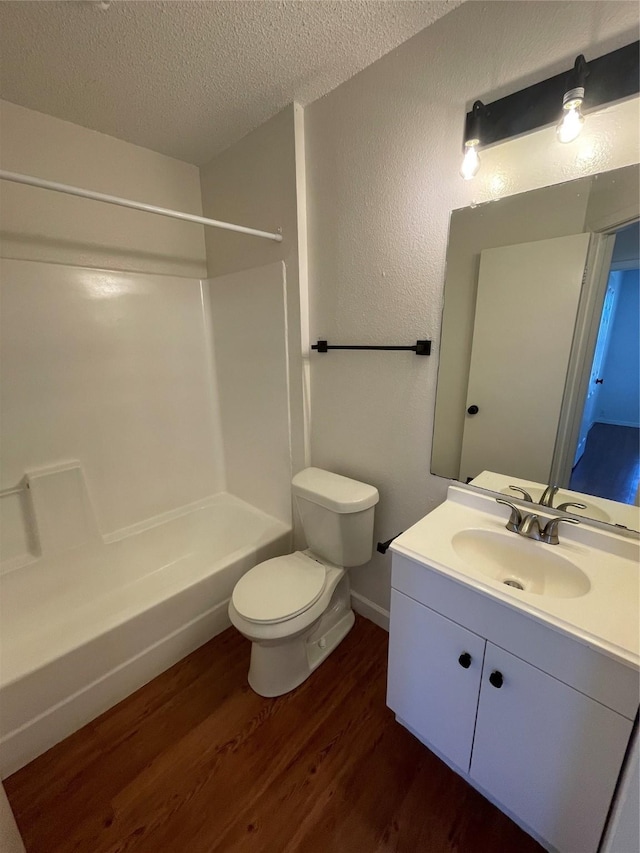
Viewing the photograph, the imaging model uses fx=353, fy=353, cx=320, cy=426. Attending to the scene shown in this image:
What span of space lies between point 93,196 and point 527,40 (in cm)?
138

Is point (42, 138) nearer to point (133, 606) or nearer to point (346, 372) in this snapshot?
point (346, 372)

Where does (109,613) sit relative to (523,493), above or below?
below

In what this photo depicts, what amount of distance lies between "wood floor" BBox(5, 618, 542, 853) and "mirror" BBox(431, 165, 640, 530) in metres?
1.00

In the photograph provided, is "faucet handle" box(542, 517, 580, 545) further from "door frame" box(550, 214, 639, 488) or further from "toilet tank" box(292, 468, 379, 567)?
"toilet tank" box(292, 468, 379, 567)

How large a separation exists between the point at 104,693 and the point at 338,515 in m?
1.15

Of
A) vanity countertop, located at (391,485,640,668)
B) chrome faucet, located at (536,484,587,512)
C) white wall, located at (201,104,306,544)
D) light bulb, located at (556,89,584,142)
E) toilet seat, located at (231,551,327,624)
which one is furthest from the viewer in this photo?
white wall, located at (201,104,306,544)

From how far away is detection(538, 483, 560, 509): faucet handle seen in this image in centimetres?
114

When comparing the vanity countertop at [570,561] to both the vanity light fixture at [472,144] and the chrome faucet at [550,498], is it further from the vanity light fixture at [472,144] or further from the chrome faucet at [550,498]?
the vanity light fixture at [472,144]

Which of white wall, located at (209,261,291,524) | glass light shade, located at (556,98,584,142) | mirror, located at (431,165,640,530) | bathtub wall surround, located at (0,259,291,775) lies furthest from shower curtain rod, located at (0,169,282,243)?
glass light shade, located at (556,98,584,142)

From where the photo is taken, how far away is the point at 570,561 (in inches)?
40.1

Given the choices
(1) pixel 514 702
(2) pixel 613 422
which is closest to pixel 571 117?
(2) pixel 613 422

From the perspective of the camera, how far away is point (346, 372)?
1623 mm

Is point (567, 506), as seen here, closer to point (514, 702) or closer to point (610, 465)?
point (610, 465)

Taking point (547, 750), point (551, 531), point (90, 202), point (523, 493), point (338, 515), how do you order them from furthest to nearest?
point (90, 202) < point (338, 515) < point (523, 493) < point (551, 531) < point (547, 750)
